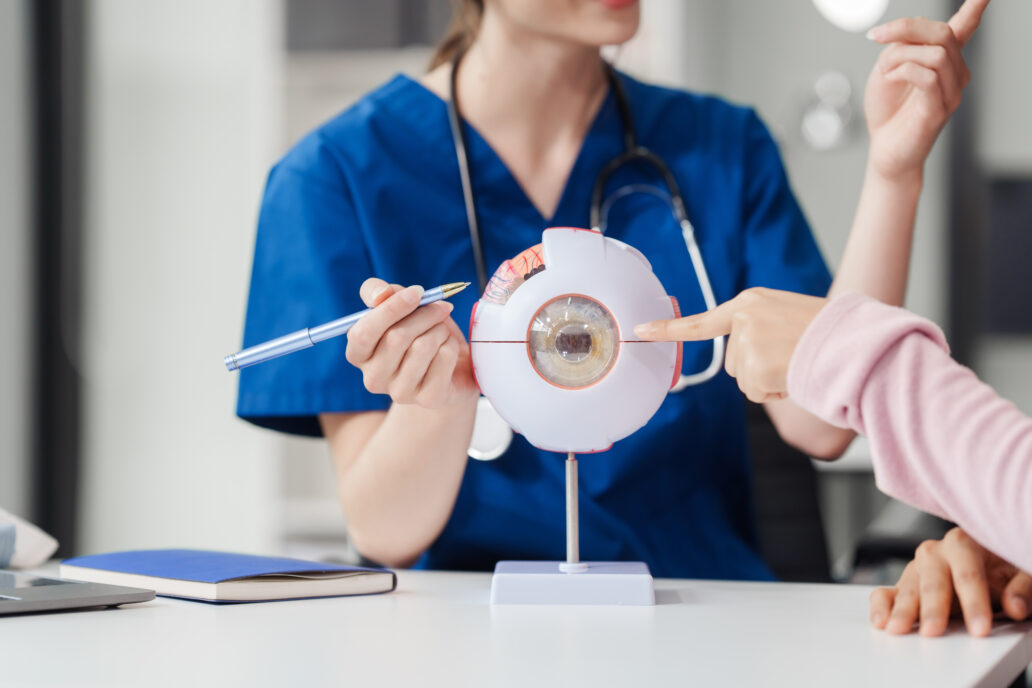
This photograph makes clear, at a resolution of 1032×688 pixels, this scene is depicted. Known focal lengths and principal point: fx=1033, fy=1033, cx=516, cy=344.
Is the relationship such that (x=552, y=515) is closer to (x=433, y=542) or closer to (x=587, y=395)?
(x=433, y=542)

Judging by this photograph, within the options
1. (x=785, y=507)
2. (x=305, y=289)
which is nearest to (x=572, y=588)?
(x=305, y=289)

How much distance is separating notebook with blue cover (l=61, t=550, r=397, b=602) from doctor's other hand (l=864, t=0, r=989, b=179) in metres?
0.54

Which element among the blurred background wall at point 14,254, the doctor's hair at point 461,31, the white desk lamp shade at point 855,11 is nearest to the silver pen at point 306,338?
the doctor's hair at point 461,31

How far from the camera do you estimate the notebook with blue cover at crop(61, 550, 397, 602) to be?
0.70 m

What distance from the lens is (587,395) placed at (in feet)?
2.22

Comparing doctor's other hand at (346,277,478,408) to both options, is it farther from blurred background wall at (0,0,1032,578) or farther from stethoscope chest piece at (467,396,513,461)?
blurred background wall at (0,0,1032,578)

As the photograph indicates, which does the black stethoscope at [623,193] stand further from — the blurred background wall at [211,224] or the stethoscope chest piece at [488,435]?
the blurred background wall at [211,224]

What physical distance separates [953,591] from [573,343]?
280 millimetres

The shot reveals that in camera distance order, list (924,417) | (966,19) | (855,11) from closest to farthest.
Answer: (924,417)
(966,19)
(855,11)

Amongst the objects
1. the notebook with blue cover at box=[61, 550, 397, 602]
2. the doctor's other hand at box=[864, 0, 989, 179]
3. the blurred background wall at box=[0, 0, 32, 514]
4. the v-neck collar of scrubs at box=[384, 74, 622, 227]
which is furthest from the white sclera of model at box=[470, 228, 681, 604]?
the blurred background wall at box=[0, 0, 32, 514]

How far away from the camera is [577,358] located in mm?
683

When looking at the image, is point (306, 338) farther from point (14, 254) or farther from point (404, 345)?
point (14, 254)

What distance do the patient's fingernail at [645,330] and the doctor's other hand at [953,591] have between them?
213 mm

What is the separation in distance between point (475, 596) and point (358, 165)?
49 cm
